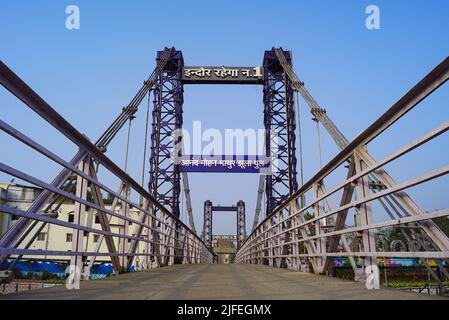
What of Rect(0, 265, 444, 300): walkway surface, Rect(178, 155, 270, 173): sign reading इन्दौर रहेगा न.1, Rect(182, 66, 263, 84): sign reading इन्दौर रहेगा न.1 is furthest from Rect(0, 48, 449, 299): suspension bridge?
Rect(182, 66, 263, 84): sign reading इन्दौर रहेगा न.1

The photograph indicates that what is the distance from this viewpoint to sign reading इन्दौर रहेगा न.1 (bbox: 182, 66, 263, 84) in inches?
732

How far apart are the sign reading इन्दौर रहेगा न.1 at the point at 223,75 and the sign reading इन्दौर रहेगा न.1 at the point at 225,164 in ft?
12.5

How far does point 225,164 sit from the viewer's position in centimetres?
1833

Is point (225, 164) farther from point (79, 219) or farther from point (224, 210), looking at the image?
point (224, 210)

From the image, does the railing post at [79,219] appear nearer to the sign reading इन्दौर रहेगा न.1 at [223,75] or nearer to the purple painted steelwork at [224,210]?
the sign reading इन्दौर रहेगा न.1 at [223,75]

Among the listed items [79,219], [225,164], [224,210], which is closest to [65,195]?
[79,219]

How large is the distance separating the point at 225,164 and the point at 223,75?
14.7ft

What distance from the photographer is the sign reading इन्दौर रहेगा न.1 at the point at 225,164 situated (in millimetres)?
18078

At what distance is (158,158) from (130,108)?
9.08 feet

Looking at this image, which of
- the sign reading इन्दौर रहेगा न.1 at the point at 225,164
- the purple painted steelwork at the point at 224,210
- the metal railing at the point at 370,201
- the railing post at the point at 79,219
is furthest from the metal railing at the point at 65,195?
the purple painted steelwork at the point at 224,210

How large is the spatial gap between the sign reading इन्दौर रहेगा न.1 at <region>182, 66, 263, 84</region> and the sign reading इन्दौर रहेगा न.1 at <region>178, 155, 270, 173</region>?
3796mm

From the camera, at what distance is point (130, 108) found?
577 inches
